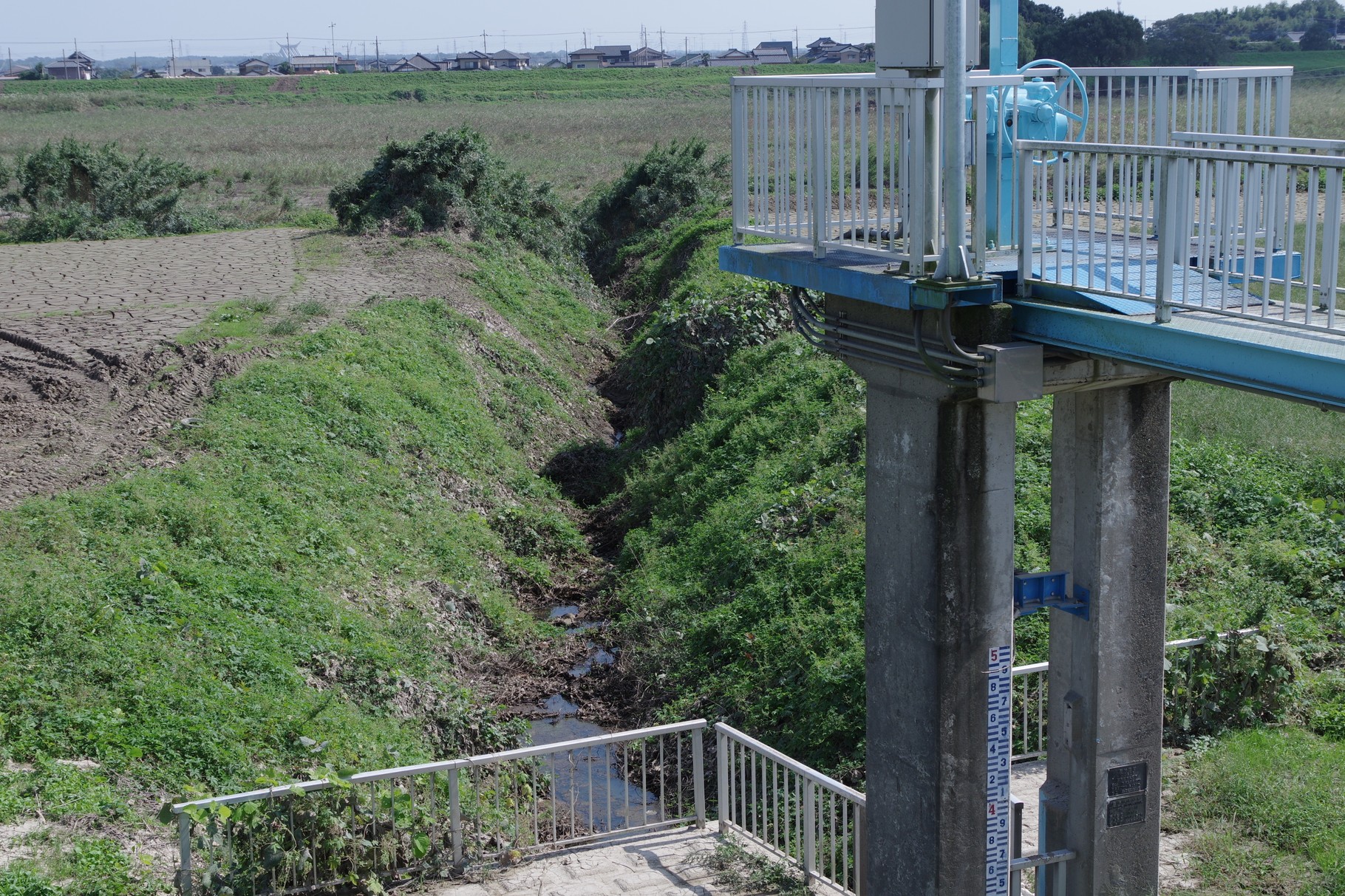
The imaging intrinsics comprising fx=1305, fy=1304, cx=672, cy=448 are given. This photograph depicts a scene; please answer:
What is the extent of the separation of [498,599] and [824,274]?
9.55 metres

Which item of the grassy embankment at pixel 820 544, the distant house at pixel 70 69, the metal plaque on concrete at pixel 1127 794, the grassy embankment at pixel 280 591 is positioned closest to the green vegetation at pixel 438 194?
the grassy embankment at pixel 280 591

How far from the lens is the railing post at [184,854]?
8211mm

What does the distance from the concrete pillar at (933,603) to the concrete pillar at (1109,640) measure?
0.67 meters

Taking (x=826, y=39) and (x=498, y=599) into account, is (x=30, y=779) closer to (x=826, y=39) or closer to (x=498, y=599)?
(x=498, y=599)

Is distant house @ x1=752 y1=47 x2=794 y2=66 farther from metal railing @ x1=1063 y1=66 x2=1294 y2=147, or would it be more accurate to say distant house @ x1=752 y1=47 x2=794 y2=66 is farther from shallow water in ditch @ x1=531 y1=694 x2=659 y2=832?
metal railing @ x1=1063 y1=66 x2=1294 y2=147

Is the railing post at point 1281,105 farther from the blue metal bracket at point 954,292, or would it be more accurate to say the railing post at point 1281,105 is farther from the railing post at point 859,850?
the railing post at point 859,850

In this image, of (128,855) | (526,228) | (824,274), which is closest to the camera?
(824,274)

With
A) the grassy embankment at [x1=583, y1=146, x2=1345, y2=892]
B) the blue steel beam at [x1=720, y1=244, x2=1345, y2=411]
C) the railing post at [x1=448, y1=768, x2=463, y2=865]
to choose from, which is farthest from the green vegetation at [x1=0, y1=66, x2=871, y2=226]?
the blue steel beam at [x1=720, y1=244, x2=1345, y2=411]

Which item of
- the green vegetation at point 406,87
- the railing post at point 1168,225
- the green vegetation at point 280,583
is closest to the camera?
the railing post at point 1168,225

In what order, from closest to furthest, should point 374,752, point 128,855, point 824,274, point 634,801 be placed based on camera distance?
point 824,274, point 128,855, point 374,752, point 634,801

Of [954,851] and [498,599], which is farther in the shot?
Answer: [498,599]

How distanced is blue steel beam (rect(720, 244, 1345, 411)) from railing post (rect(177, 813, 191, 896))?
503cm

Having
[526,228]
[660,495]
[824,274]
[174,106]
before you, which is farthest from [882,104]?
[174,106]

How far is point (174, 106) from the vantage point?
8562 centimetres
